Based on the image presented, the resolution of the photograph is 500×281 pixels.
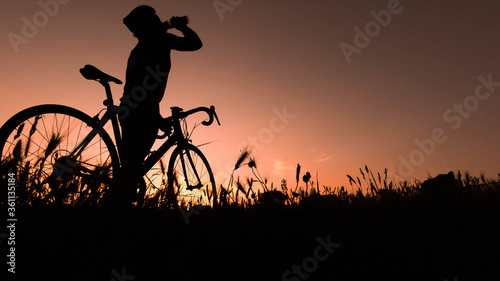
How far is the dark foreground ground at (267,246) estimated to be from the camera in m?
1.44

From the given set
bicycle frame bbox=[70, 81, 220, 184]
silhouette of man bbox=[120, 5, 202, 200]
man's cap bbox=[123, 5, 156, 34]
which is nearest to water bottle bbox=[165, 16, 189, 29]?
silhouette of man bbox=[120, 5, 202, 200]

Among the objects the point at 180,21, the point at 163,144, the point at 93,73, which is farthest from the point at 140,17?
the point at 163,144

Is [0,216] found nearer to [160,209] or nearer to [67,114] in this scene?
[160,209]

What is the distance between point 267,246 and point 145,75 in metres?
2.62

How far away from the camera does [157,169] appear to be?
10.7ft

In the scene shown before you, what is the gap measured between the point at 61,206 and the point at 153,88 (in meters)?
1.86

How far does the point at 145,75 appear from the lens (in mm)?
3535

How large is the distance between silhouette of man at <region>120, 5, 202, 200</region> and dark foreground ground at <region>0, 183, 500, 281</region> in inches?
59.6

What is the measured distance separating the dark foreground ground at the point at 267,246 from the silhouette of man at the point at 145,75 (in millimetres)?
1513

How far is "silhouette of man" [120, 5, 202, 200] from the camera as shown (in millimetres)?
3490

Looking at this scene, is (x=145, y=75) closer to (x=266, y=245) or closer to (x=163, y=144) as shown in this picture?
(x=163, y=144)

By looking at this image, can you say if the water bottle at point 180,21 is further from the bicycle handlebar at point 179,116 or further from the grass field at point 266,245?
the grass field at point 266,245

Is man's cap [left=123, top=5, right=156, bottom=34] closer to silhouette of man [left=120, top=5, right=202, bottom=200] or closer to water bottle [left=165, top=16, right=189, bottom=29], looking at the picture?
silhouette of man [left=120, top=5, right=202, bottom=200]

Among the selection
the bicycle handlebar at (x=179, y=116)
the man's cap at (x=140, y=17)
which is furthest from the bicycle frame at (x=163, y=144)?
the man's cap at (x=140, y=17)
